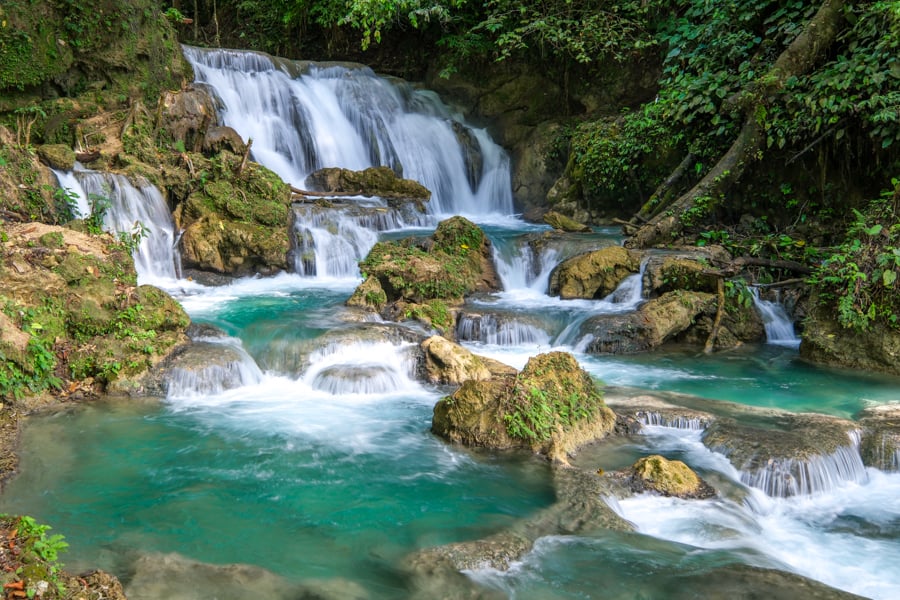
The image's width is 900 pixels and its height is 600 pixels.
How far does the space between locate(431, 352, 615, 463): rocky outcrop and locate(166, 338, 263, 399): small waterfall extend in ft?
8.17

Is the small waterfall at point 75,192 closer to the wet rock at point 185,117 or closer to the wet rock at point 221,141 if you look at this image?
the wet rock at point 185,117

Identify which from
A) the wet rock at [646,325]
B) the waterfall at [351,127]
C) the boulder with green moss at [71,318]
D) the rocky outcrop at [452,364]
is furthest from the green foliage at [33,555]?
the waterfall at [351,127]

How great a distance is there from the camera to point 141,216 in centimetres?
1105

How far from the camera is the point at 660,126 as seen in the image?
13008mm

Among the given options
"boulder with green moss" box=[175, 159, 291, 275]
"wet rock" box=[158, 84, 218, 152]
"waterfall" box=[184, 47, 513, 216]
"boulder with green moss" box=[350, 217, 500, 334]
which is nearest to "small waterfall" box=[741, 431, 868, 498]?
"boulder with green moss" box=[350, 217, 500, 334]

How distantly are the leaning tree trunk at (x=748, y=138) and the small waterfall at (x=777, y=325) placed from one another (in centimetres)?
192

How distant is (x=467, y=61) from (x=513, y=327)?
1135 centimetres

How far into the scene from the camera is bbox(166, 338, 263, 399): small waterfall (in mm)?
7254

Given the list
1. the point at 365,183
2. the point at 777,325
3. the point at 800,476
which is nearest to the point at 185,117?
the point at 365,183

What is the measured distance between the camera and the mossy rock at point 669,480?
204 inches

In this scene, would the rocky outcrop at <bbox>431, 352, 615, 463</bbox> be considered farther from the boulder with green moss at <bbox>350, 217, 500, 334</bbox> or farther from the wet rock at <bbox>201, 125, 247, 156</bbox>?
the wet rock at <bbox>201, 125, 247, 156</bbox>

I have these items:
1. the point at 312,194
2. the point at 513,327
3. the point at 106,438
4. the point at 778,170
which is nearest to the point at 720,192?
the point at 778,170

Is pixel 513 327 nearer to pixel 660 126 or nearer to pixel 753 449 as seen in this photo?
pixel 753 449

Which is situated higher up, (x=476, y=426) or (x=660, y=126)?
(x=660, y=126)
